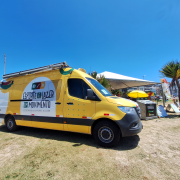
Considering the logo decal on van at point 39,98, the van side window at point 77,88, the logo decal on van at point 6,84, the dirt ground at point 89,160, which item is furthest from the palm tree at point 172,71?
the logo decal on van at point 6,84

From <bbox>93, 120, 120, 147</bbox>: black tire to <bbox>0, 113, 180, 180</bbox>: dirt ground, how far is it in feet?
0.61

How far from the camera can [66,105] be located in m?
3.87

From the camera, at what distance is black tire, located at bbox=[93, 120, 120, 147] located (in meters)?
→ 3.23

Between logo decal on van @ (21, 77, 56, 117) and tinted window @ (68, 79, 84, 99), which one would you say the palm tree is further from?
logo decal on van @ (21, 77, 56, 117)

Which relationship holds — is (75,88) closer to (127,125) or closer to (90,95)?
(90,95)

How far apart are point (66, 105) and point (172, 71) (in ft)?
27.6

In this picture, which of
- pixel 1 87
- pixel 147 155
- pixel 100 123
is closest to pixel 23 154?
pixel 100 123

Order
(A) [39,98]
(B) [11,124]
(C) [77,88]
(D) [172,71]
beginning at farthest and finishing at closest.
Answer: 1. (D) [172,71]
2. (B) [11,124]
3. (A) [39,98]
4. (C) [77,88]

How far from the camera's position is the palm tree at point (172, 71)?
829cm

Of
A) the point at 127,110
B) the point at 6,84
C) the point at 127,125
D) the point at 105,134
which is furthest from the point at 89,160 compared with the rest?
the point at 6,84

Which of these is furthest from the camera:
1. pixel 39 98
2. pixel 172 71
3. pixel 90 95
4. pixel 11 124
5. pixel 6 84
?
pixel 172 71

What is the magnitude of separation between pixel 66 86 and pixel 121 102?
194 cm

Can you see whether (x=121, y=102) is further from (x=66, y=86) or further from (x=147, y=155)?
(x=66, y=86)

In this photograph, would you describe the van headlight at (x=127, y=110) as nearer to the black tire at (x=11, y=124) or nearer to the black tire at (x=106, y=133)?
the black tire at (x=106, y=133)
